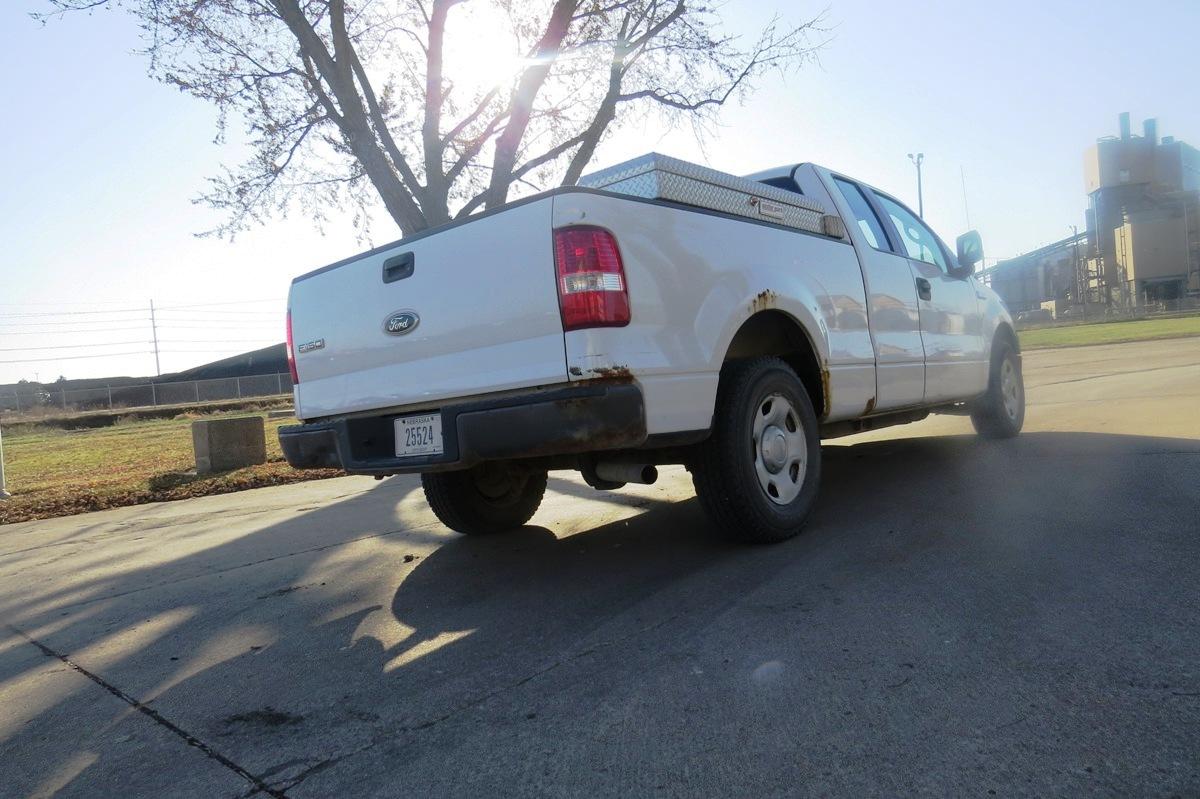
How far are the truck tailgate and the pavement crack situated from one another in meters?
1.47

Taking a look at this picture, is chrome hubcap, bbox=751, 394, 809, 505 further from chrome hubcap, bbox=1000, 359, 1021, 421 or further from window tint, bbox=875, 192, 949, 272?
chrome hubcap, bbox=1000, 359, 1021, 421

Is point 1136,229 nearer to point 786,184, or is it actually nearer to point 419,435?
point 786,184

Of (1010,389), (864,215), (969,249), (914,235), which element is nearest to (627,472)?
(864,215)

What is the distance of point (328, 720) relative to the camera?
2406 millimetres

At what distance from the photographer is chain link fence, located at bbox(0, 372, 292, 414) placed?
35219 mm

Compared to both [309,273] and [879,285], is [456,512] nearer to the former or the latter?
[309,273]

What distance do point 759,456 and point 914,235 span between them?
9.19 ft

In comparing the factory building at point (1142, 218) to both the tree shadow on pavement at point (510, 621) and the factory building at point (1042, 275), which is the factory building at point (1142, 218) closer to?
the factory building at point (1042, 275)

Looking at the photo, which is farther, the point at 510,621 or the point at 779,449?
the point at 779,449

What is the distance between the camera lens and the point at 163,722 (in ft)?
8.17

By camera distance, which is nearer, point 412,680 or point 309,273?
point 412,680

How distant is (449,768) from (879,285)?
387cm

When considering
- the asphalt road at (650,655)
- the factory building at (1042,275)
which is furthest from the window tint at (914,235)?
the factory building at (1042,275)

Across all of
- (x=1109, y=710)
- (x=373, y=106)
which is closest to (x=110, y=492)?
(x=373, y=106)
